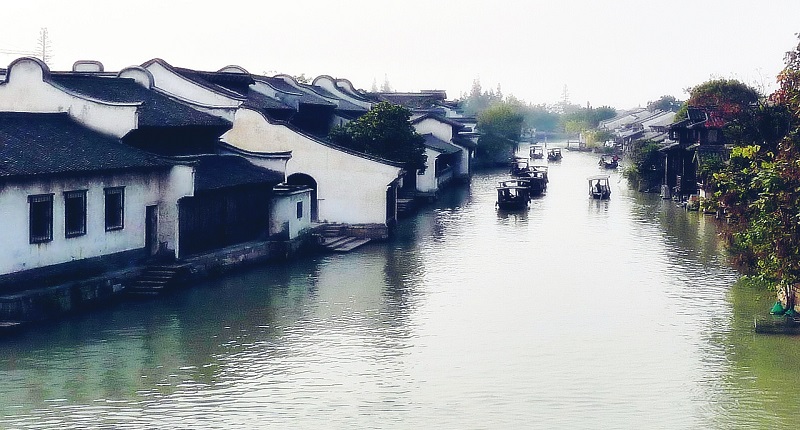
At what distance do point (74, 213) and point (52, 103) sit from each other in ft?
20.1

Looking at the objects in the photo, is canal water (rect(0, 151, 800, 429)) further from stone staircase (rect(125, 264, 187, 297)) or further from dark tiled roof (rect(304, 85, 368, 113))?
dark tiled roof (rect(304, 85, 368, 113))

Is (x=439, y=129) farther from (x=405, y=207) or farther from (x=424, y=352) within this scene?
(x=424, y=352)

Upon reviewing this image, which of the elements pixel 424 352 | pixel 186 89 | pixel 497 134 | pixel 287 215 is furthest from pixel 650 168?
pixel 424 352

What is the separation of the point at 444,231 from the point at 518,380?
30070mm

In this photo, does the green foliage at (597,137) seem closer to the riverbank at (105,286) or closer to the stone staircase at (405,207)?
the stone staircase at (405,207)

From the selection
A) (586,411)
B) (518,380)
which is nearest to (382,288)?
(518,380)

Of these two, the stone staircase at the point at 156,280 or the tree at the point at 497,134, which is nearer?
the stone staircase at the point at 156,280

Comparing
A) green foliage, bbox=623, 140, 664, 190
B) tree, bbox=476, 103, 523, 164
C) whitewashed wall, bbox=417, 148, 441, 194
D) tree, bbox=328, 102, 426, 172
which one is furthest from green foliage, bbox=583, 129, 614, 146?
tree, bbox=328, 102, 426, 172

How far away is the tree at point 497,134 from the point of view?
387ft

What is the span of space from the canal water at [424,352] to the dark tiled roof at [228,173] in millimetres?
3292

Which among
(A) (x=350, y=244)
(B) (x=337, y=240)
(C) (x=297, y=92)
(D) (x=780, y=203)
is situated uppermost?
(C) (x=297, y=92)

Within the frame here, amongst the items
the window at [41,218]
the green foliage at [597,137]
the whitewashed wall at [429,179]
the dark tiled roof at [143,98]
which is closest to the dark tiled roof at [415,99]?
the whitewashed wall at [429,179]

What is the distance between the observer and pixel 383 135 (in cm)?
5838

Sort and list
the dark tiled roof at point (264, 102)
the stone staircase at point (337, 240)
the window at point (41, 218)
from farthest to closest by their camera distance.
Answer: the dark tiled roof at point (264, 102) < the stone staircase at point (337, 240) < the window at point (41, 218)
